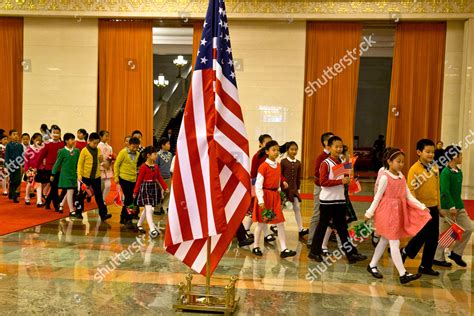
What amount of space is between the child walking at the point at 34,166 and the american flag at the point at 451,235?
7.38m

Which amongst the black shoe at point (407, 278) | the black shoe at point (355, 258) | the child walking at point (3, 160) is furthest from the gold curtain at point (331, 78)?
the black shoe at point (407, 278)

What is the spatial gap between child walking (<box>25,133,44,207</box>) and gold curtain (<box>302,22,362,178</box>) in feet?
28.2

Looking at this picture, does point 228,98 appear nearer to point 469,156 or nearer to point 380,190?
point 380,190

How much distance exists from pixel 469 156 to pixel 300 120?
17.4 feet

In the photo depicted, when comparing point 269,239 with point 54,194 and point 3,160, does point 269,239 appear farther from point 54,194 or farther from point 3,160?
point 3,160

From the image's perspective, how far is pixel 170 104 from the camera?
73.3 feet

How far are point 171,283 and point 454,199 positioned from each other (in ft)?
11.7

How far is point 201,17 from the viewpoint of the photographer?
1605 cm

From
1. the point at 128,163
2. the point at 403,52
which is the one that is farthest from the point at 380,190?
the point at 403,52

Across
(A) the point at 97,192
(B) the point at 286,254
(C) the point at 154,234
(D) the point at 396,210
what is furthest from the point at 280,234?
(A) the point at 97,192

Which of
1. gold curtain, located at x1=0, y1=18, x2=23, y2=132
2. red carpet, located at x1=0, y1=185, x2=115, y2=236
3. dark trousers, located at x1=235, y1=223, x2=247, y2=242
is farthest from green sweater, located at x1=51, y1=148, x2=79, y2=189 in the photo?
gold curtain, located at x1=0, y1=18, x2=23, y2=132

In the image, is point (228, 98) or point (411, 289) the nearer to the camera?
point (228, 98)

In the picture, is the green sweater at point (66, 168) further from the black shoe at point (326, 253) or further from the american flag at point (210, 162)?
the american flag at point (210, 162)

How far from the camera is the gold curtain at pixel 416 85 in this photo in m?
15.8
